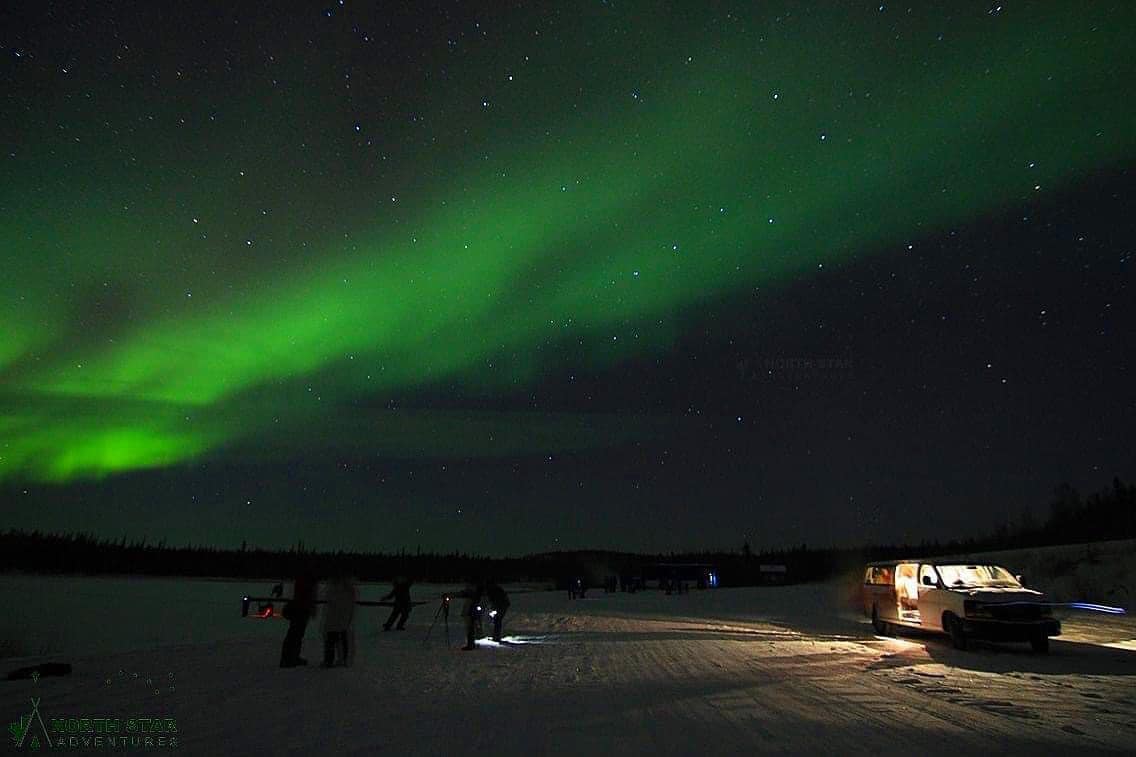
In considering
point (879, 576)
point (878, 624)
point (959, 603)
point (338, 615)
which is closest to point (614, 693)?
point (338, 615)

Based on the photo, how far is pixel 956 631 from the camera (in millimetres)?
18266

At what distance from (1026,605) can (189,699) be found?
53.8 ft

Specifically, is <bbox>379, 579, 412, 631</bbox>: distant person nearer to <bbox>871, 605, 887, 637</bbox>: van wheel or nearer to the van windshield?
<bbox>871, 605, 887, 637</bbox>: van wheel

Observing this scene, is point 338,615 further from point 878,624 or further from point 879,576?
point 879,576

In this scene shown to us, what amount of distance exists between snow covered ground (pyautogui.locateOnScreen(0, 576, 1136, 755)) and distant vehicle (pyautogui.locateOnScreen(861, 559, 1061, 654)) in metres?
0.54

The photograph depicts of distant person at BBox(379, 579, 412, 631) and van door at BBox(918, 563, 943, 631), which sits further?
distant person at BBox(379, 579, 412, 631)

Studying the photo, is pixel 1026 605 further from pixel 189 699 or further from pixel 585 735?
pixel 189 699

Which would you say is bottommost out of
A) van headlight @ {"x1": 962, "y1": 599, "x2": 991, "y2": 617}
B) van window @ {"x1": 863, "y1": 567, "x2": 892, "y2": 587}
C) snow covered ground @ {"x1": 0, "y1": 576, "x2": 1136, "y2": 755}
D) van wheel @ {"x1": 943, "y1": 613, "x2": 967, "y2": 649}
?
snow covered ground @ {"x1": 0, "y1": 576, "x2": 1136, "y2": 755}

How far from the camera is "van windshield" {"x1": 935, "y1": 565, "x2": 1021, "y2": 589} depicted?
19.4 metres

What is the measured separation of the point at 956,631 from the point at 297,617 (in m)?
14.4

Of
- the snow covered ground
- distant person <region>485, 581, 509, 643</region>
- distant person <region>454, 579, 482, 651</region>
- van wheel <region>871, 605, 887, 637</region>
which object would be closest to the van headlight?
the snow covered ground

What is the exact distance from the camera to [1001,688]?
40.2 feet

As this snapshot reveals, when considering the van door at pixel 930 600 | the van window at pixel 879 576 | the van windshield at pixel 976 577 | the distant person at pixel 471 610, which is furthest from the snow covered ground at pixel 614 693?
the van window at pixel 879 576

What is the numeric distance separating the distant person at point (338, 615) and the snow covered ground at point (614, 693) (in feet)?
2.31
